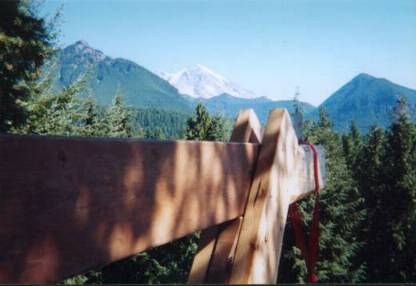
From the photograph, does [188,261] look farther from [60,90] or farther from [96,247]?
[96,247]

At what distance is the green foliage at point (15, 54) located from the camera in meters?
8.71

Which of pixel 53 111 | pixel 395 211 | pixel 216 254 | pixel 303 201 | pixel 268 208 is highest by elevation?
pixel 53 111

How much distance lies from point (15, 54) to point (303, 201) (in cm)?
1652

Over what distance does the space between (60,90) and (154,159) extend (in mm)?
12818

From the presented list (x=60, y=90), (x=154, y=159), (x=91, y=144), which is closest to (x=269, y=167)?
(x=154, y=159)

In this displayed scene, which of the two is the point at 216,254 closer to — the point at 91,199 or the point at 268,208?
the point at 268,208

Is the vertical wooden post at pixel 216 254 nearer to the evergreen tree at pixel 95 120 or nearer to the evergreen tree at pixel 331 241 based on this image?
the evergreen tree at pixel 95 120

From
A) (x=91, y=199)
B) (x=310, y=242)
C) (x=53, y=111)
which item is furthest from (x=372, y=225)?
(x=91, y=199)

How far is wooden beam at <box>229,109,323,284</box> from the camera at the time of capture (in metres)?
1.19

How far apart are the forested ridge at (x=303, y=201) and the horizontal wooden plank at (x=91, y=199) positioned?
31.8 inches

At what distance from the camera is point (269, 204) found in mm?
1300

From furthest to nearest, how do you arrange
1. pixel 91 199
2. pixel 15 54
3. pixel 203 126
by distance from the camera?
pixel 203 126 < pixel 15 54 < pixel 91 199

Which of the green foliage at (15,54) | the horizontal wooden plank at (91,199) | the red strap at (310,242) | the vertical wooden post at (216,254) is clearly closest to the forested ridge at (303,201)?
the green foliage at (15,54)

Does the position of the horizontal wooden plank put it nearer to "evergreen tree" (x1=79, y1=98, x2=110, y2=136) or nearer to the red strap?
the red strap
